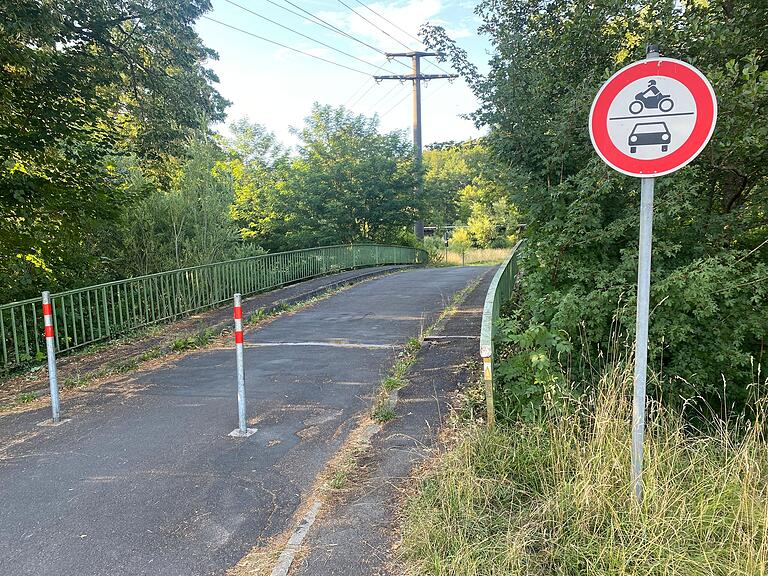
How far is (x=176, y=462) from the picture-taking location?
4133 mm

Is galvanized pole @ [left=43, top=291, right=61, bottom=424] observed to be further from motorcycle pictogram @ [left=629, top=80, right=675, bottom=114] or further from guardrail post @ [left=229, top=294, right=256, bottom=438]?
motorcycle pictogram @ [left=629, top=80, right=675, bottom=114]

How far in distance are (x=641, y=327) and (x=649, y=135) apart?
1049 millimetres

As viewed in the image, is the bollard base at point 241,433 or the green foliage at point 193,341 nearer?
the bollard base at point 241,433

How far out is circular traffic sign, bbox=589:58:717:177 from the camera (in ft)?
8.64

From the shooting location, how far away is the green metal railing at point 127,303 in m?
6.90

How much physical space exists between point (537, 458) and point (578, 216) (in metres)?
2.66

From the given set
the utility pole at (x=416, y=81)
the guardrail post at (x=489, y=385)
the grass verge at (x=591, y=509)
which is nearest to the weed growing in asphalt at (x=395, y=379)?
the guardrail post at (x=489, y=385)

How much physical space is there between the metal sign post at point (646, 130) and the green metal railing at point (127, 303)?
7.17 meters

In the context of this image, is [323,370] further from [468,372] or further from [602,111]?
[602,111]

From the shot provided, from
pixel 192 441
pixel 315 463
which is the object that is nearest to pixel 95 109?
pixel 192 441

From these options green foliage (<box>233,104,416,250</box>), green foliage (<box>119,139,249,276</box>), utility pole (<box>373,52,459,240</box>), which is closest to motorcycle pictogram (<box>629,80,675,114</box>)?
green foliage (<box>119,139,249,276</box>)

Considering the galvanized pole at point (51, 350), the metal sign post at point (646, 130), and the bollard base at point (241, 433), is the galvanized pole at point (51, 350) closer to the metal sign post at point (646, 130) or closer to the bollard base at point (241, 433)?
the bollard base at point (241, 433)

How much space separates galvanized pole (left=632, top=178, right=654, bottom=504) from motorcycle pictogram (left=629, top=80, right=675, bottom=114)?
0.38 m

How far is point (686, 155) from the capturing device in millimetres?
2662
